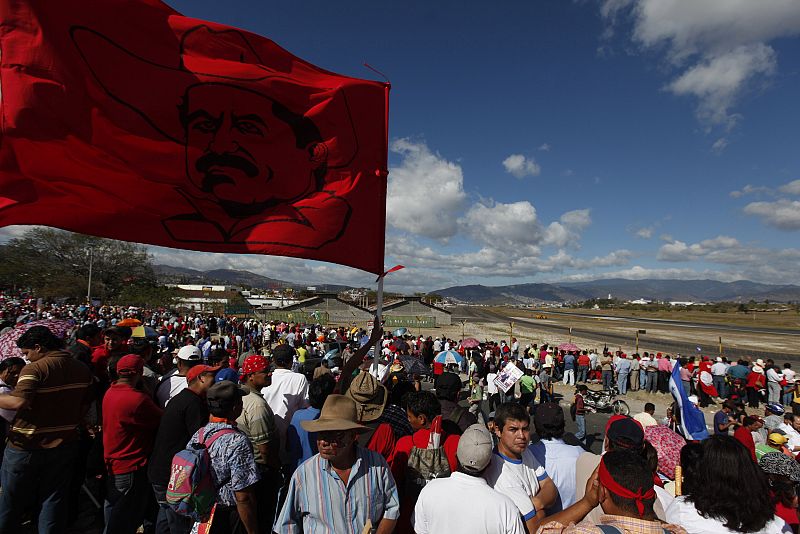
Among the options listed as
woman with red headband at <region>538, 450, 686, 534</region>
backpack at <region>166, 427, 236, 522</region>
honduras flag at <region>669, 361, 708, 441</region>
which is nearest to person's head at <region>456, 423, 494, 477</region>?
woman with red headband at <region>538, 450, 686, 534</region>

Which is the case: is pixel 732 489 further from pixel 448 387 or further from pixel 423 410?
pixel 448 387

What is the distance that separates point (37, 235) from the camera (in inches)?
2176

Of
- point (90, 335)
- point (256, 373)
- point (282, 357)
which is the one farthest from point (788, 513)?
point (90, 335)

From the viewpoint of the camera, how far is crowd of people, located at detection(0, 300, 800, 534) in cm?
224

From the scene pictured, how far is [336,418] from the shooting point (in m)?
2.31

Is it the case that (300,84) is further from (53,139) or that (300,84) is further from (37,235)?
(37,235)

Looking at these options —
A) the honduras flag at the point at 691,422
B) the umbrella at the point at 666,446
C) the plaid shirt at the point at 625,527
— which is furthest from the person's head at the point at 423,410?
the honduras flag at the point at 691,422

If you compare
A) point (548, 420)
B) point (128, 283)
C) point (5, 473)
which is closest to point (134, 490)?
point (5, 473)

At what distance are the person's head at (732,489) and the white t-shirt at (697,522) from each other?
0.03m

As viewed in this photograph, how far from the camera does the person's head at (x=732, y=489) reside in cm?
229

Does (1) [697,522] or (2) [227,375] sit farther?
(2) [227,375]

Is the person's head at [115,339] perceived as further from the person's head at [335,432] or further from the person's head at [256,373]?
the person's head at [335,432]

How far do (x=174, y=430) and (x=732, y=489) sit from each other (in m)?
3.84

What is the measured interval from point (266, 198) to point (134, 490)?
296 centimetres
